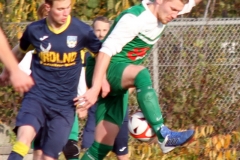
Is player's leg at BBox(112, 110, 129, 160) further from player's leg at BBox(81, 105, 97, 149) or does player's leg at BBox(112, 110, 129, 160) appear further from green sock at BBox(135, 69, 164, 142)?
green sock at BBox(135, 69, 164, 142)

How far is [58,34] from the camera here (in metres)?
6.61

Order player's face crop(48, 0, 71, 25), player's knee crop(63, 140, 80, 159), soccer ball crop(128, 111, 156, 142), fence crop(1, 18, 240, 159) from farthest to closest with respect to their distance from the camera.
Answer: fence crop(1, 18, 240, 159), player's knee crop(63, 140, 80, 159), soccer ball crop(128, 111, 156, 142), player's face crop(48, 0, 71, 25)

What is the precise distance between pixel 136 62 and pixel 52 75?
29.8 inches

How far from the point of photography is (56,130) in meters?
6.82

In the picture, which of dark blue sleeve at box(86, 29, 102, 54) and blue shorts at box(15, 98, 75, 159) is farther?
dark blue sleeve at box(86, 29, 102, 54)

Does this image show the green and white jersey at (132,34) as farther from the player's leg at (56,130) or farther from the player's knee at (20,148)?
the player's knee at (20,148)

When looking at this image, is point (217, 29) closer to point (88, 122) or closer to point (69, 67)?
point (88, 122)

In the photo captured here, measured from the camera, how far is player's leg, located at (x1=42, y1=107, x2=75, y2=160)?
22.4 feet

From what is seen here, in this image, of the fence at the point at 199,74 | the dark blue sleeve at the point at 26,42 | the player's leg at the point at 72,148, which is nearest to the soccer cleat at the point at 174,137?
the dark blue sleeve at the point at 26,42

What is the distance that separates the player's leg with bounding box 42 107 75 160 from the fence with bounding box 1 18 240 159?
9.56 ft

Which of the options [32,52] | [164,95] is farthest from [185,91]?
[32,52]

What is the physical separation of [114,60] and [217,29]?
133 inches

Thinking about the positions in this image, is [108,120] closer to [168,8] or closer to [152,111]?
[152,111]

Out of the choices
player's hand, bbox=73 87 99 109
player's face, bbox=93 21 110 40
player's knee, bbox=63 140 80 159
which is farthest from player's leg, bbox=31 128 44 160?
player's face, bbox=93 21 110 40
